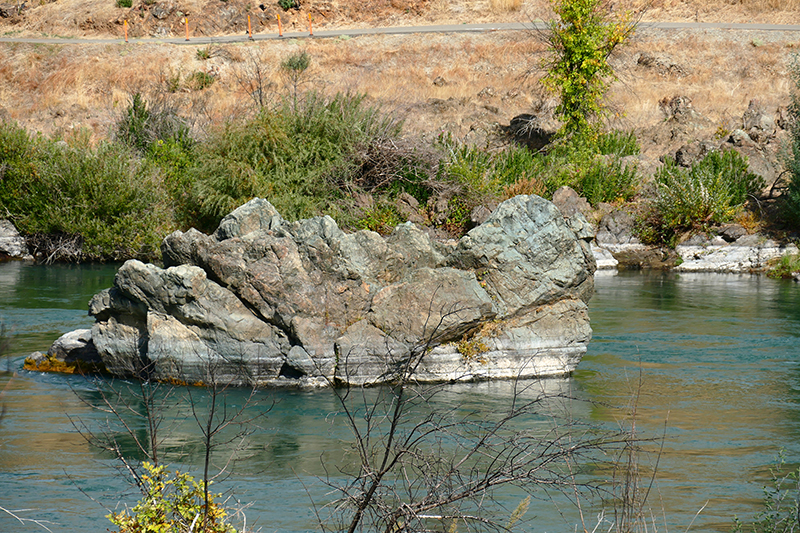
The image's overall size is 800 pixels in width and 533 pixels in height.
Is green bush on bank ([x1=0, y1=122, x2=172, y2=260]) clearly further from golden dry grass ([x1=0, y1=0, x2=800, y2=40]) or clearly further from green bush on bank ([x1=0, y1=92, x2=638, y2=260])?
golden dry grass ([x1=0, y1=0, x2=800, y2=40])

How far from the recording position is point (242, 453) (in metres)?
9.73

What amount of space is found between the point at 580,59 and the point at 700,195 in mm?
8401

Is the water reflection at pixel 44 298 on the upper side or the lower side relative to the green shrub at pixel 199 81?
lower

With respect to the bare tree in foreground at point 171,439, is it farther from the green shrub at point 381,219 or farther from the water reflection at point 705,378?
the green shrub at point 381,219

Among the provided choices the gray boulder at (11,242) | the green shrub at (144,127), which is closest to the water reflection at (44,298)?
the gray boulder at (11,242)

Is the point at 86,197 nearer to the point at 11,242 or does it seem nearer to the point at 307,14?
the point at 11,242

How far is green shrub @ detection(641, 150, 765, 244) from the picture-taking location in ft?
91.0

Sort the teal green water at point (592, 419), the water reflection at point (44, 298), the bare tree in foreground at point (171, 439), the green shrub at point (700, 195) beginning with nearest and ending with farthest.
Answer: the bare tree in foreground at point (171, 439) < the teal green water at point (592, 419) < the water reflection at point (44, 298) < the green shrub at point (700, 195)

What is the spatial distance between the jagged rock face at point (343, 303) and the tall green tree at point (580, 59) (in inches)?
804

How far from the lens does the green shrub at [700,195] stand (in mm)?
27734

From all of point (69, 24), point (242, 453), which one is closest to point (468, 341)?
point (242, 453)

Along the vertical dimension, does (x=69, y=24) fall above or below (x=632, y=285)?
above

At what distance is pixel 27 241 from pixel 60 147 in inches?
129

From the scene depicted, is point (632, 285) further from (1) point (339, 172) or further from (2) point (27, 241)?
(2) point (27, 241)
